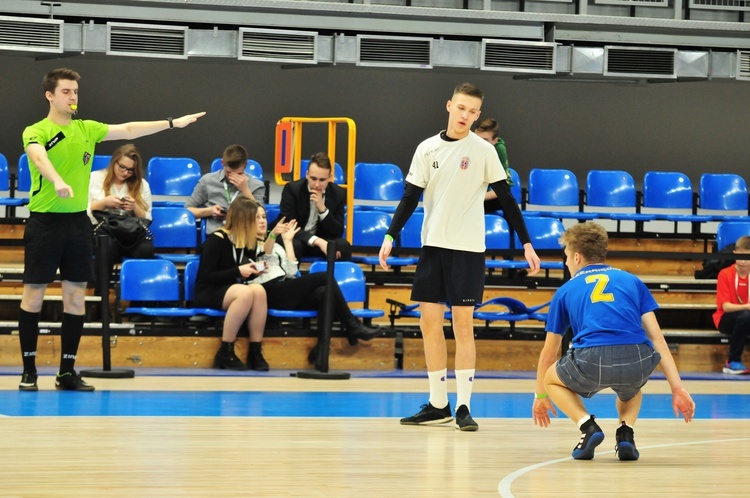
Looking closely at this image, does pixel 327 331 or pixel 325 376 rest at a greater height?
pixel 327 331

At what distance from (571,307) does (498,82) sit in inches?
344

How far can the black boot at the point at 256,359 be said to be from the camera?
357 inches

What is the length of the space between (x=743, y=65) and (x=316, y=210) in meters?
5.34

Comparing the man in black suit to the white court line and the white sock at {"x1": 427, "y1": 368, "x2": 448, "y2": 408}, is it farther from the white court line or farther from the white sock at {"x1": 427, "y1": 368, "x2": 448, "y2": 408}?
the white court line

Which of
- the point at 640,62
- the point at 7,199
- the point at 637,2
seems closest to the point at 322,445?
the point at 7,199

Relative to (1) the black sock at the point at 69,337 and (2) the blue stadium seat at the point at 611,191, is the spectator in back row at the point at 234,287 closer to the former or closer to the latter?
(1) the black sock at the point at 69,337

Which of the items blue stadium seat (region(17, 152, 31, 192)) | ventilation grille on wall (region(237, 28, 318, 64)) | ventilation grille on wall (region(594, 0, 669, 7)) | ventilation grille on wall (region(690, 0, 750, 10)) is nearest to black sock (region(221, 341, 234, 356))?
blue stadium seat (region(17, 152, 31, 192))

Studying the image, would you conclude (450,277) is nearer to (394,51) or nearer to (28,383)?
(28,383)

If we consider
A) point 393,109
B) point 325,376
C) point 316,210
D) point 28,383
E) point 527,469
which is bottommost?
point 325,376

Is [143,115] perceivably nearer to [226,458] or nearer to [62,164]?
[62,164]

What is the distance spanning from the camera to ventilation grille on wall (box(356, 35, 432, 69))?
11.8 m

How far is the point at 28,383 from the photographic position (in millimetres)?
7430

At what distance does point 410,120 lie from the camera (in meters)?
13.5

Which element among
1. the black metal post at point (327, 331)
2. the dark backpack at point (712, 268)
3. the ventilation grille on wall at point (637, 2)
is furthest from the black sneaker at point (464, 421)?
the ventilation grille on wall at point (637, 2)
